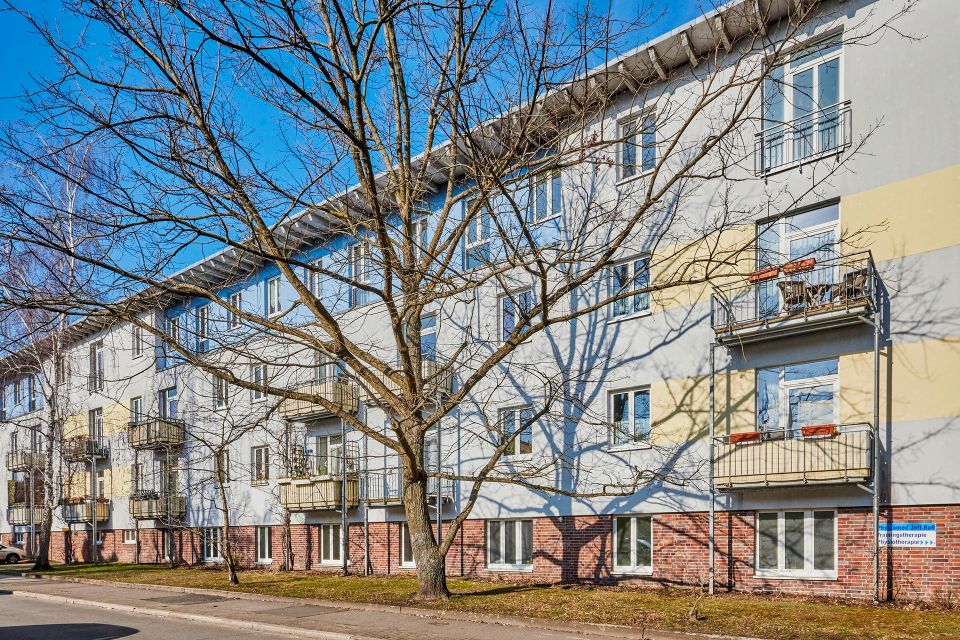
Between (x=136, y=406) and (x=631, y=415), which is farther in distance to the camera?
(x=136, y=406)

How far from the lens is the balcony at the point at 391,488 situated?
73.5ft

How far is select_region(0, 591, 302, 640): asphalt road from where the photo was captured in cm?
1329

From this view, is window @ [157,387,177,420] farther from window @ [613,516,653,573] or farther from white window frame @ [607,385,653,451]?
window @ [613,516,653,573]

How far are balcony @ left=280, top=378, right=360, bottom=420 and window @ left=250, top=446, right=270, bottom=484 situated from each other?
329cm

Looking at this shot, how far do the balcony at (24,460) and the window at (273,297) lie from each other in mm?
15974

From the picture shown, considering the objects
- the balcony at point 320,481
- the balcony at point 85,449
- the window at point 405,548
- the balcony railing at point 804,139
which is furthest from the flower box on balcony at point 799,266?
the balcony at point 85,449

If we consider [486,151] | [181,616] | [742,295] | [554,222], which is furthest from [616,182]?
[181,616]

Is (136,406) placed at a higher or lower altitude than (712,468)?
lower

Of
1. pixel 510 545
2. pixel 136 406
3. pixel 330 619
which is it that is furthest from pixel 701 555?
pixel 136 406

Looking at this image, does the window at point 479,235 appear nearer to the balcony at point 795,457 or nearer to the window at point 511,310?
the window at point 511,310

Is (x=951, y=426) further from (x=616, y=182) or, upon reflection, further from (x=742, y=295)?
(x=616, y=182)

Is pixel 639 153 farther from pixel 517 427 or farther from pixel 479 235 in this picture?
pixel 517 427

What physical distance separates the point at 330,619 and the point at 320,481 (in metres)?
10.5

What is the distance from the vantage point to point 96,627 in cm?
1457
